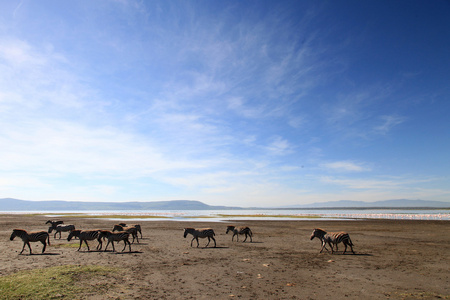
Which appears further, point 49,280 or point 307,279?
point 307,279

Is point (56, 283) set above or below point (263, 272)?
above

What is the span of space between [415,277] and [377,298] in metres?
Answer: 4.67

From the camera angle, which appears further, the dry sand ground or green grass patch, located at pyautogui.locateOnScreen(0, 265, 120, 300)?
the dry sand ground

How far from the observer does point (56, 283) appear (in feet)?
35.9

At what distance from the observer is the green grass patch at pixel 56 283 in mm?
9680

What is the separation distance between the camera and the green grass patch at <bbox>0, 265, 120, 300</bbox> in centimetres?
968

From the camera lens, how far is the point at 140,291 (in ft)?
34.4

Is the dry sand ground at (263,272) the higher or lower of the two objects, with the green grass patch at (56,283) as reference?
lower

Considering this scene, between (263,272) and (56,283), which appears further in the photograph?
(263,272)

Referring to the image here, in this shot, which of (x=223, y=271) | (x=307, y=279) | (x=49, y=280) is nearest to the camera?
(x=49, y=280)

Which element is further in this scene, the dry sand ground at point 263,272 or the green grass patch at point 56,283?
the dry sand ground at point 263,272

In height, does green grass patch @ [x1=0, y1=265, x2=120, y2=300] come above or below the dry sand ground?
above

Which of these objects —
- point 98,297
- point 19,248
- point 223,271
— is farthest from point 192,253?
point 19,248

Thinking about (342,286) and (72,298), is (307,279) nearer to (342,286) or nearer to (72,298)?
(342,286)
